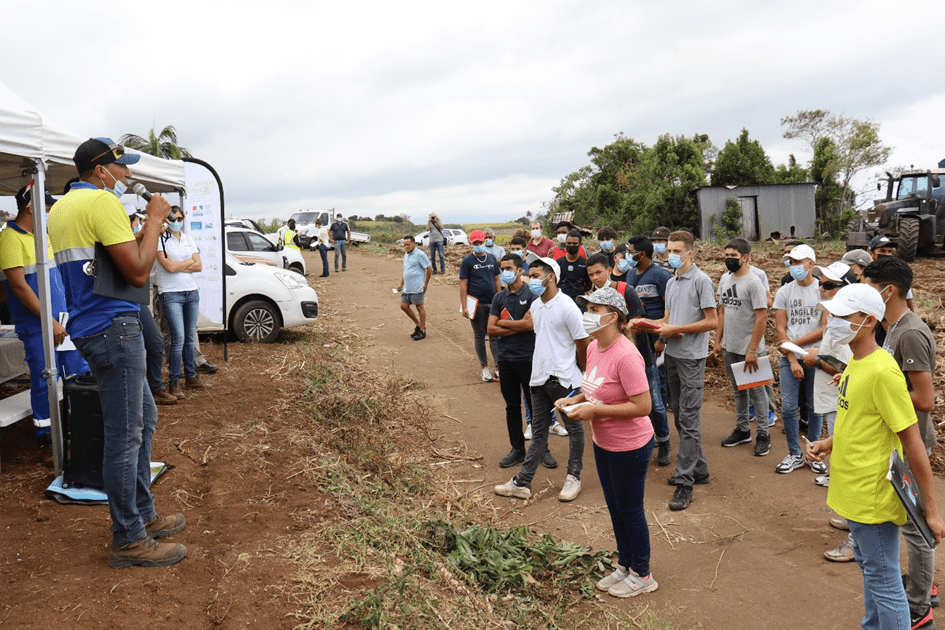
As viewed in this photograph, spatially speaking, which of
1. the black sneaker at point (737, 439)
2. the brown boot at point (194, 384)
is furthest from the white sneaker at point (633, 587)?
the brown boot at point (194, 384)

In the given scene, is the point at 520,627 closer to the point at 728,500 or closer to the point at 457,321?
the point at 728,500

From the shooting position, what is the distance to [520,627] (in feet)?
12.1

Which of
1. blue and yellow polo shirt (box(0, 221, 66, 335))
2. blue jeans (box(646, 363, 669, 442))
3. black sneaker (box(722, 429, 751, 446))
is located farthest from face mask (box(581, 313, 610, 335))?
blue and yellow polo shirt (box(0, 221, 66, 335))

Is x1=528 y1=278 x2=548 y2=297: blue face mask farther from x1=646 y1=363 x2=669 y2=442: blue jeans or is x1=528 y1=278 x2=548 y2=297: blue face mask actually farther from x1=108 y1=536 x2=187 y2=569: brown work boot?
x1=108 y1=536 x2=187 y2=569: brown work boot

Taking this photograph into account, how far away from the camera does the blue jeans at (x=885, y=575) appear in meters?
2.95

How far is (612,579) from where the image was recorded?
4.20m

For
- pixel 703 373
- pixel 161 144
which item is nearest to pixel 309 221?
pixel 161 144

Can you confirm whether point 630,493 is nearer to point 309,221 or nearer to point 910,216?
point 910,216

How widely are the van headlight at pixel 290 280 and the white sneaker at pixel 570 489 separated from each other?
6.76 metres

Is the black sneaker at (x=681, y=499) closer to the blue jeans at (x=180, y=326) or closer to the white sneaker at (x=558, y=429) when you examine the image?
the white sneaker at (x=558, y=429)

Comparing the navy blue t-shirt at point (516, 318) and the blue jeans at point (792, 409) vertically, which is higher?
the navy blue t-shirt at point (516, 318)

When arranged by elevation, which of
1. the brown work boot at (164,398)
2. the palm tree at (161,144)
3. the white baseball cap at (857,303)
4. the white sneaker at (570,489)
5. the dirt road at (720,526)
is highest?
the palm tree at (161,144)

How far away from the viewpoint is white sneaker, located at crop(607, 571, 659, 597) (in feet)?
13.4

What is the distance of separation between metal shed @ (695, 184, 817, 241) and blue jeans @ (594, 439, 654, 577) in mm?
24136
